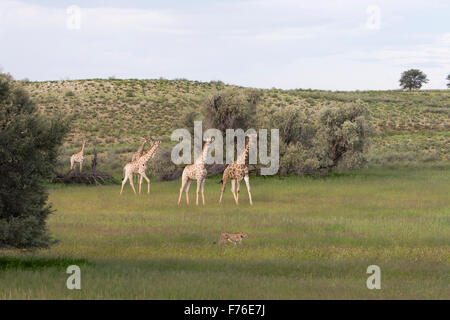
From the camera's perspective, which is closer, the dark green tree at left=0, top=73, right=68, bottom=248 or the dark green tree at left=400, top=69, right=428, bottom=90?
the dark green tree at left=0, top=73, right=68, bottom=248

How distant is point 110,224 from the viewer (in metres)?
19.2

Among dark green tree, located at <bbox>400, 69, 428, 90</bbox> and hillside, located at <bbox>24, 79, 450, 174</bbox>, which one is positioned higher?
dark green tree, located at <bbox>400, 69, 428, 90</bbox>

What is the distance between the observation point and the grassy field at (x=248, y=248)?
10.2 m

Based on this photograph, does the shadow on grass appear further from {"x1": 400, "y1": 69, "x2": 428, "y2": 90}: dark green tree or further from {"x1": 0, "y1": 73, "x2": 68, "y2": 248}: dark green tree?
{"x1": 400, "y1": 69, "x2": 428, "y2": 90}: dark green tree

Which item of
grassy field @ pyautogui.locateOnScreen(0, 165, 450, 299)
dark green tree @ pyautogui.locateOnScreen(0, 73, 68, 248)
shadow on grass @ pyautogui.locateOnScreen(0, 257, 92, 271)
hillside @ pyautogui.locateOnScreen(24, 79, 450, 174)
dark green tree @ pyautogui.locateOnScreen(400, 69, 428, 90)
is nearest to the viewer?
grassy field @ pyautogui.locateOnScreen(0, 165, 450, 299)

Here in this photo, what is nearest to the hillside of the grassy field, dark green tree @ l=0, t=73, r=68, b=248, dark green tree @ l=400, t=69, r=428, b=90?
dark green tree @ l=400, t=69, r=428, b=90

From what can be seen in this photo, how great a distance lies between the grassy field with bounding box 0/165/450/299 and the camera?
10188 mm

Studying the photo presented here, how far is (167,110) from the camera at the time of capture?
267 feet

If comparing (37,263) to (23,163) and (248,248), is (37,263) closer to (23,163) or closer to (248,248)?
(23,163)

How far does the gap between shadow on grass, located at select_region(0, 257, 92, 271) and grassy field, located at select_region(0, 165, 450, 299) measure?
3 centimetres

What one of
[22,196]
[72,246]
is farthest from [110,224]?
[22,196]

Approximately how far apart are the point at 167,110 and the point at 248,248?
67.4m
